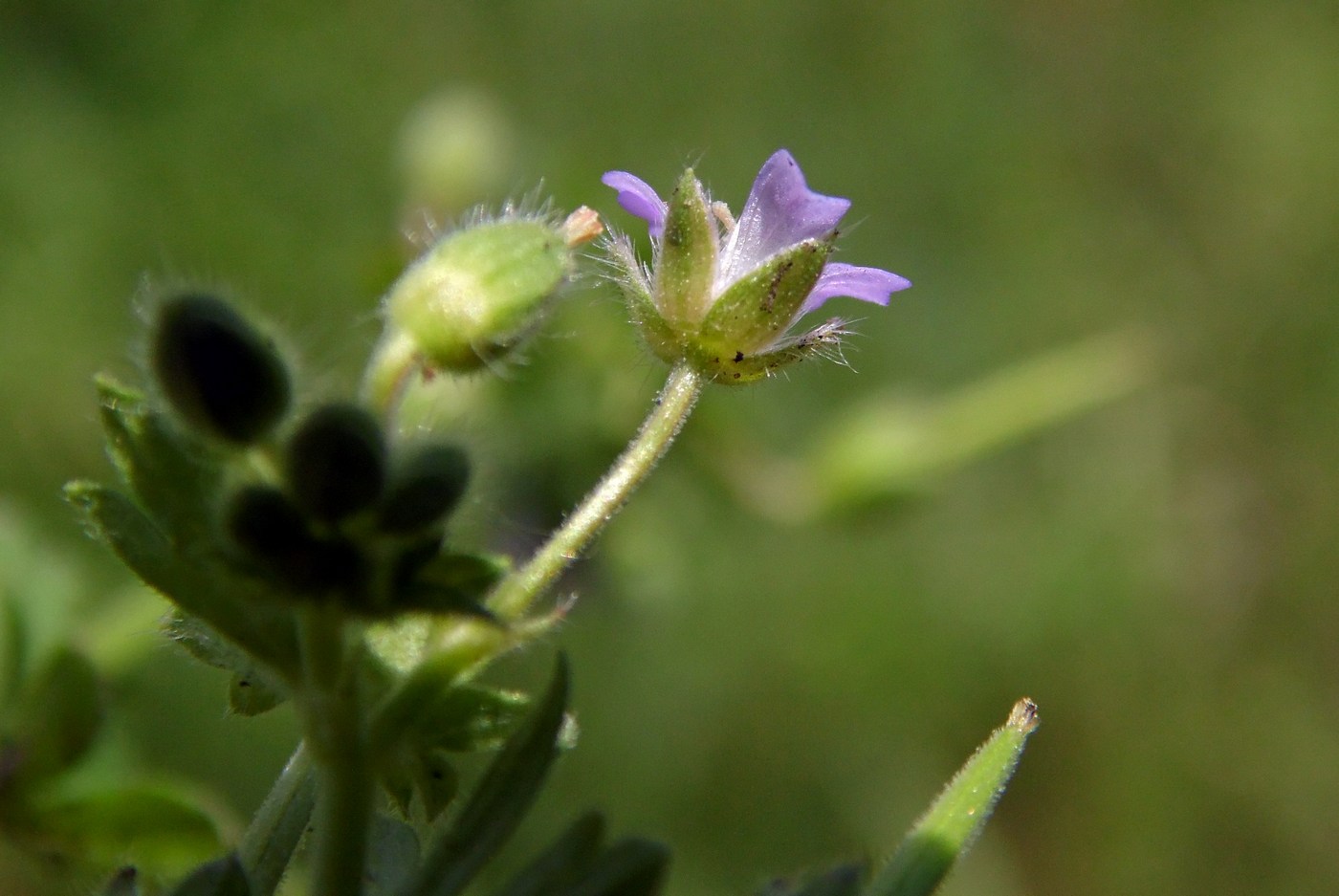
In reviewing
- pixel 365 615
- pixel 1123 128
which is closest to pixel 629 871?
pixel 365 615

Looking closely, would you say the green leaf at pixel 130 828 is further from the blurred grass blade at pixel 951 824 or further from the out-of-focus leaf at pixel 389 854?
the blurred grass blade at pixel 951 824

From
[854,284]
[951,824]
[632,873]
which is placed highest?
[854,284]

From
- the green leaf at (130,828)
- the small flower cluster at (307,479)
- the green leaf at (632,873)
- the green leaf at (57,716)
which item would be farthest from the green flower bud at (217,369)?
the green leaf at (57,716)

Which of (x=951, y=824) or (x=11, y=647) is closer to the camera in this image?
(x=951, y=824)

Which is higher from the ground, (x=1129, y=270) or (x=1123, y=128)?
(x=1123, y=128)

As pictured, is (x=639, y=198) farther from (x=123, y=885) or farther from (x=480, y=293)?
(x=123, y=885)

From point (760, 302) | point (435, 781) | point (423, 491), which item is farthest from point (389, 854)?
point (760, 302)

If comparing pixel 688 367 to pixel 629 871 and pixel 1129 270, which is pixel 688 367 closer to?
pixel 629 871
